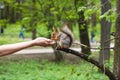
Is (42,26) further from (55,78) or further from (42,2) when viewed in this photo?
(55,78)

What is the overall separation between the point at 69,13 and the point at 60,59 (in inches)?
225

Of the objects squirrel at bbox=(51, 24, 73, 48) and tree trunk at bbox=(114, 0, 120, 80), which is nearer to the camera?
squirrel at bbox=(51, 24, 73, 48)

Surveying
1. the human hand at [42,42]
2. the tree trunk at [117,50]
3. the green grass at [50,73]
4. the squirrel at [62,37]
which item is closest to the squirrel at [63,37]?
the squirrel at [62,37]

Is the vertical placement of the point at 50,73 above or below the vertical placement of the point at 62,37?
below

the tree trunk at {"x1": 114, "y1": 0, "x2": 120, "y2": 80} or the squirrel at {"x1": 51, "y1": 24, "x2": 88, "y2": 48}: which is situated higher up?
the squirrel at {"x1": 51, "y1": 24, "x2": 88, "y2": 48}

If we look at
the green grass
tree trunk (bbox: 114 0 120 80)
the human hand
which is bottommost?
the green grass

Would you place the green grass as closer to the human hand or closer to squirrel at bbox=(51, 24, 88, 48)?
squirrel at bbox=(51, 24, 88, 48)

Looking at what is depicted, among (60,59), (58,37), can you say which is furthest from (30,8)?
(58,37)

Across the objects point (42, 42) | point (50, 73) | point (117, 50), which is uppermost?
point (42, 42)

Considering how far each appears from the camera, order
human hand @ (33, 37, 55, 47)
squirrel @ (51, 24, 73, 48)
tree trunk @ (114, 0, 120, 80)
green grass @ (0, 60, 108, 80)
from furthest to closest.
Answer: green grass @ (0, 60, 108, 80)
tree trunk @ (114, 0, 120, 80)
squirrel @ (51, 24, 73, 48)
human hand @ (33, 37, 55, 47)

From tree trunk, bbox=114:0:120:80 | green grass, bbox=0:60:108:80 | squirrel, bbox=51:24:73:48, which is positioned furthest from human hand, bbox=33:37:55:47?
tree trunk, bbox=114:0:120:80

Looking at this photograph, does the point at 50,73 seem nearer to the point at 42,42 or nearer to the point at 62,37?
the point at 62,37

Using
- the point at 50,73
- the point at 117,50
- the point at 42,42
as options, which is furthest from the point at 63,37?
the point at 50,73

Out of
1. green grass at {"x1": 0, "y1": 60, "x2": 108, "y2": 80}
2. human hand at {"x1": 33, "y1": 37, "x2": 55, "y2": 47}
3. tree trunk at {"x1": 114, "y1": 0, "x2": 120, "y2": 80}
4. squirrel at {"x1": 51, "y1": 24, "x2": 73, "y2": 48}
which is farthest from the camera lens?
green grass at {"x1": 0, "y1": 60, "x2": 108, "y2": 80}
